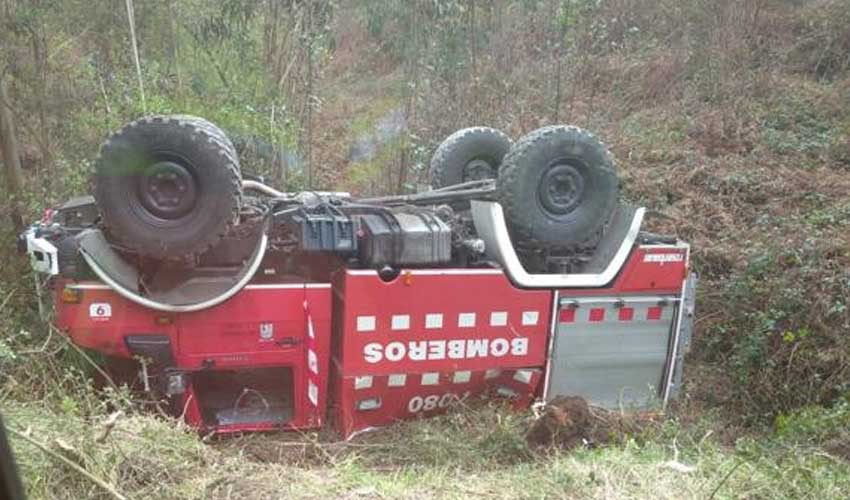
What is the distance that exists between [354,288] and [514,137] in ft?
21.7

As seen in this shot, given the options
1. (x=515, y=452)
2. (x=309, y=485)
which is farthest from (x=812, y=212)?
(x=309, y=485)

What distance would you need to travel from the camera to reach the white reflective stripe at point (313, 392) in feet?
16.1

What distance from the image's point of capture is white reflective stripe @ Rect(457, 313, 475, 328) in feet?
16.1

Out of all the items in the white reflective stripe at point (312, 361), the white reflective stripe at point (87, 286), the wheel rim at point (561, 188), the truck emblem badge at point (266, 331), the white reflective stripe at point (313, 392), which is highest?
the wheel rim at point (561, 188)

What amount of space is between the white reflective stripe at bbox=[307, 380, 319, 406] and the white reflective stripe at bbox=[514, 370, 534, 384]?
4.18ft

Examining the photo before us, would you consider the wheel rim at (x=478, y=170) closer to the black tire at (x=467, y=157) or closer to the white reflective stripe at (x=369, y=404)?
the black tire at (x=467, y=157)

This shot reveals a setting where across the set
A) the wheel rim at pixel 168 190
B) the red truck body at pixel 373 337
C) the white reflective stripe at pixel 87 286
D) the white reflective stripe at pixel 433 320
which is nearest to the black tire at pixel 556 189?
the red truck body at pixel 373 337

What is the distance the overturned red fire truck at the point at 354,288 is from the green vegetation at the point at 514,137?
0.27m

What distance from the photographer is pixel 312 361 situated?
191 inches

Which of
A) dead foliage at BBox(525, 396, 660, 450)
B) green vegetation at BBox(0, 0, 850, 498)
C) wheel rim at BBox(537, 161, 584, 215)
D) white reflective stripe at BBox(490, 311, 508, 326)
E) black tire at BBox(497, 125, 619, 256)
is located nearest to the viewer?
green vegetation at BBox(0, 0, 850, 498)

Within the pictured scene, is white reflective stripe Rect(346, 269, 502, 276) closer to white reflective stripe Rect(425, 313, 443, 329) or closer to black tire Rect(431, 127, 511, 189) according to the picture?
white reflective stripe Rect(425, 313, 443, 329)

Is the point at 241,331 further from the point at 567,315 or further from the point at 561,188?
the point at 561,188

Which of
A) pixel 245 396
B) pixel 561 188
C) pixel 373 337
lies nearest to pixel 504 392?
pixel 373 337

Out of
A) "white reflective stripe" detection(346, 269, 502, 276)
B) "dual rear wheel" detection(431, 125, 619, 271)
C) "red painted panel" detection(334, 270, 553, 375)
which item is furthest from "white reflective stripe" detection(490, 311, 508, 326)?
"dual rear wheel" detection(431, 125, 619, 271)
